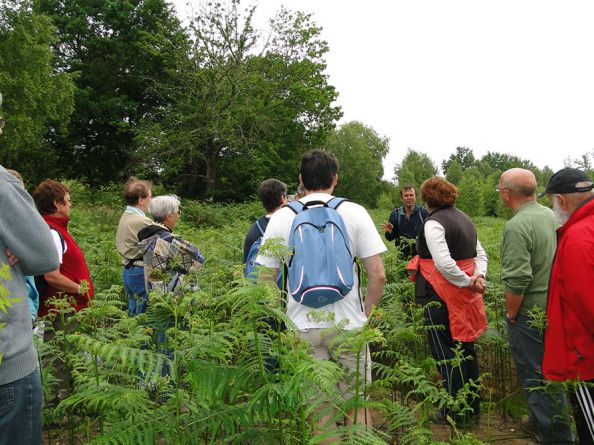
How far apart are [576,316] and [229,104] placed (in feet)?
76.4

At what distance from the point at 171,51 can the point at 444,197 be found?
24.7 meters

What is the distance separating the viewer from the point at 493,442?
4363mm

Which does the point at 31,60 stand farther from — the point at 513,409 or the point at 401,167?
the point at 401,167

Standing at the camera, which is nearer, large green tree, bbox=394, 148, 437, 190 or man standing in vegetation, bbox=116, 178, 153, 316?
man standing in vegetation, bbox=116, 178, 153, 316

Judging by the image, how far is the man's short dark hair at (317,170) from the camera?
343 centimetres

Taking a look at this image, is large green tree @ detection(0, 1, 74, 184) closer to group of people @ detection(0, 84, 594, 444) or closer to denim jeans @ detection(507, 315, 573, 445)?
group of people @ detection(0, 84, 594, 444)

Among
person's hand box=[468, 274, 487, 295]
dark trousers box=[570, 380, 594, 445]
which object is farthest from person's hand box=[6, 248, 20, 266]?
person's hand box=[468, 274, 487, 295]

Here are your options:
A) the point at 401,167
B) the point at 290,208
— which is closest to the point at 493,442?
the point at 290,208

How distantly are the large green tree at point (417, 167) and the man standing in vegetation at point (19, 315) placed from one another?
61.7 m

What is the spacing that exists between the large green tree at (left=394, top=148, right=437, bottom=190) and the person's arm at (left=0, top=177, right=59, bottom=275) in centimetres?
6164

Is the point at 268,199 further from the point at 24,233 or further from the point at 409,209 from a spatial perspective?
the point at 409,209

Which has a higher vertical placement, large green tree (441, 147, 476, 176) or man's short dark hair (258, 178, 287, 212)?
large green tree (441, 147, 476, 176)

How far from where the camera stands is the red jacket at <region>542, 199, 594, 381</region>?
2.90m

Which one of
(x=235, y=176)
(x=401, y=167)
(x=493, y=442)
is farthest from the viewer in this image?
(x=401, y=167)
